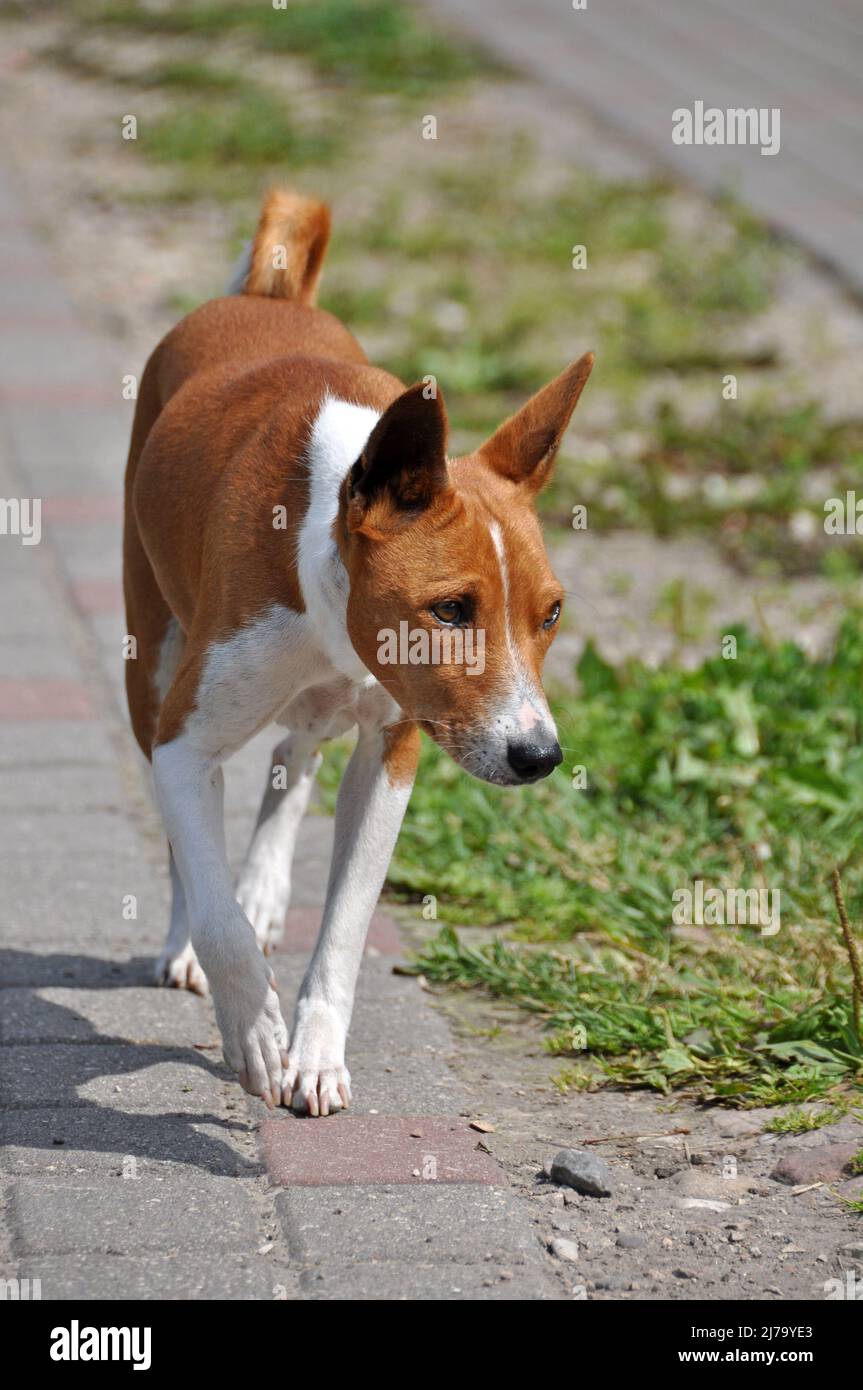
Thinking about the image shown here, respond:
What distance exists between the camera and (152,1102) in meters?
3.62

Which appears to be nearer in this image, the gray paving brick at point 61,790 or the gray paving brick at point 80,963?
the gray paving brick at point 80,963

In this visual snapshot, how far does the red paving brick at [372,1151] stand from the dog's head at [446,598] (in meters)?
0.75

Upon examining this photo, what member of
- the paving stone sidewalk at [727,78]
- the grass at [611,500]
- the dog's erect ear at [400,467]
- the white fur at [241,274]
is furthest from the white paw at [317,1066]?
the paving stone sidewalk at [727,78]

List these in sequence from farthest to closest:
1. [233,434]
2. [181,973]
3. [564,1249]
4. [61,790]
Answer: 1. [61,790]
2. [181,973]
3. [233,434]
4. [564,1249]

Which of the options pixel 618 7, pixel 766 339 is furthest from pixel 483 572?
pixel 618 7

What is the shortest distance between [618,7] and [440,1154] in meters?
11.6

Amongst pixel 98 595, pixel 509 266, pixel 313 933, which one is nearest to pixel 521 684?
pixel 313 933

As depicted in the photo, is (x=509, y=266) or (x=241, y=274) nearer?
(x=241, y=274)

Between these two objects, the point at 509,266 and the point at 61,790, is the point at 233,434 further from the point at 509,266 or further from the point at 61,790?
the point at 509,266

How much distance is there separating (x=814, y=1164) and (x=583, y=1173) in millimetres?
439

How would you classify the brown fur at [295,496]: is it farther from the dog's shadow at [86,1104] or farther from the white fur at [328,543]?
the dog's shadow at [86,1104]

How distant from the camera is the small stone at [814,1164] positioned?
3.39 m

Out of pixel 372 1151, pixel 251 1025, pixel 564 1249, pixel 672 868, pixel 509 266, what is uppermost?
pixel 509 266

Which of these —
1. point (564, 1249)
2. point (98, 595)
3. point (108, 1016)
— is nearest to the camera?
point (564, 1249)
